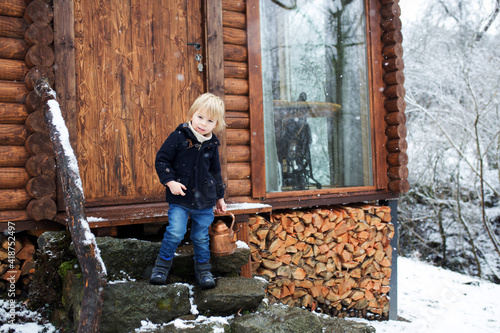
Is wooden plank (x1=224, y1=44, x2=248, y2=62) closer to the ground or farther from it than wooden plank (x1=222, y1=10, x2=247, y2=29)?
closer to the ground

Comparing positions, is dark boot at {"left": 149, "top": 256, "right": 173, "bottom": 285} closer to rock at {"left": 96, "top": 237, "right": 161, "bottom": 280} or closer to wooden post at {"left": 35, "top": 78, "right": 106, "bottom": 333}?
rock at {"left": 96, "top": 237, "right": 161, "bottom": 280}

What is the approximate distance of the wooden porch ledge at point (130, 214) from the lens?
315 cm

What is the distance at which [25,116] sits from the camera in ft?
11.6

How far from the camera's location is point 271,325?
2598mm

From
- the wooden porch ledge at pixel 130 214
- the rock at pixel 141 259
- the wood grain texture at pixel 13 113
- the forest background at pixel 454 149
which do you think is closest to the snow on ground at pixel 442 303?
the forest background at pixel 454 149

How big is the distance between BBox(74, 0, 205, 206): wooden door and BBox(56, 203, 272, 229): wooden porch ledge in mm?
142

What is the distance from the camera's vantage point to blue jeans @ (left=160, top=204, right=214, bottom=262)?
9.31 feet

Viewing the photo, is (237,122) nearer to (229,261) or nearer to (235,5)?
(235,5)

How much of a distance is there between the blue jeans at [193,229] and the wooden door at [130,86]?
4.07 ft

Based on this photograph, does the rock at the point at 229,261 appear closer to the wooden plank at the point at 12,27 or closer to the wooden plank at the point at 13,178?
the wooden plank at the point at 13,178

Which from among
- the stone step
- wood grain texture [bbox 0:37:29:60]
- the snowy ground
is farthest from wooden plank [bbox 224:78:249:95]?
the snowy ground

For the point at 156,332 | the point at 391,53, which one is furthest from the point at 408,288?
the point at 156,332

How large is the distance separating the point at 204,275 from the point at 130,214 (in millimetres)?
908

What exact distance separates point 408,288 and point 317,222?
10.9 feet
